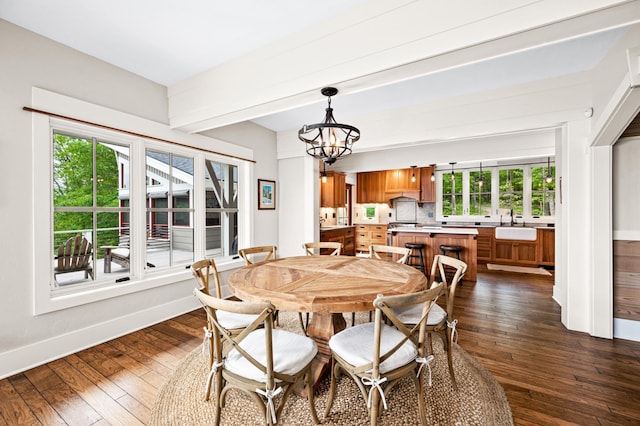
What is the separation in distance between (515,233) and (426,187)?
2.21 metres

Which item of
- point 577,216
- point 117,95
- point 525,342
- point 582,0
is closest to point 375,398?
point 525,342

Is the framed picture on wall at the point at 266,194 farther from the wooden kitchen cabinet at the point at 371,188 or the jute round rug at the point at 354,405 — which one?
the wooden kitchen cabinet at the point at 371,188

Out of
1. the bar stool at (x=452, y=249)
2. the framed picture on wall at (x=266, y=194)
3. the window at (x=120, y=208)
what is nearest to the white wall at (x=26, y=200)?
the window at (x=120, y=208)

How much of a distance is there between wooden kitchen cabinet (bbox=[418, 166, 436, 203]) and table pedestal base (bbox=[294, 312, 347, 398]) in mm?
5771

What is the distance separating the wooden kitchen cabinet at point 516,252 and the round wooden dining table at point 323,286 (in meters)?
5.21

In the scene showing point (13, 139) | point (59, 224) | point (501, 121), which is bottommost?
point (59, 224)

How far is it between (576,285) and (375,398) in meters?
2.83

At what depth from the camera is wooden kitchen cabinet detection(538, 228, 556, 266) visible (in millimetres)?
5828

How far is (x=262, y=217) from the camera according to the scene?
4.60 m

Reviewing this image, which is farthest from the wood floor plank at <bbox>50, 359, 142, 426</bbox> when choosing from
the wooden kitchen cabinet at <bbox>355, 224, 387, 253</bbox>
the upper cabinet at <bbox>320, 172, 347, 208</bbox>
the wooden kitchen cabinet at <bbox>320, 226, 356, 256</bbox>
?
the wooden kitchen cabinet at <bbox>355, 224, 387, 253</bbox>

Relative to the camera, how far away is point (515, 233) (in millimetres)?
6141

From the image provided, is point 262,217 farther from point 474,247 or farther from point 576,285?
point 576,285

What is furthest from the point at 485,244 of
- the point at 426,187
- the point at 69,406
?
the point at 69,406

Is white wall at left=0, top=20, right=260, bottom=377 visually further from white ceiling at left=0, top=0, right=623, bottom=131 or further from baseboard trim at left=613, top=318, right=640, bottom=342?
baseboard trim at left=613, top=318, right=640, bottom=342
